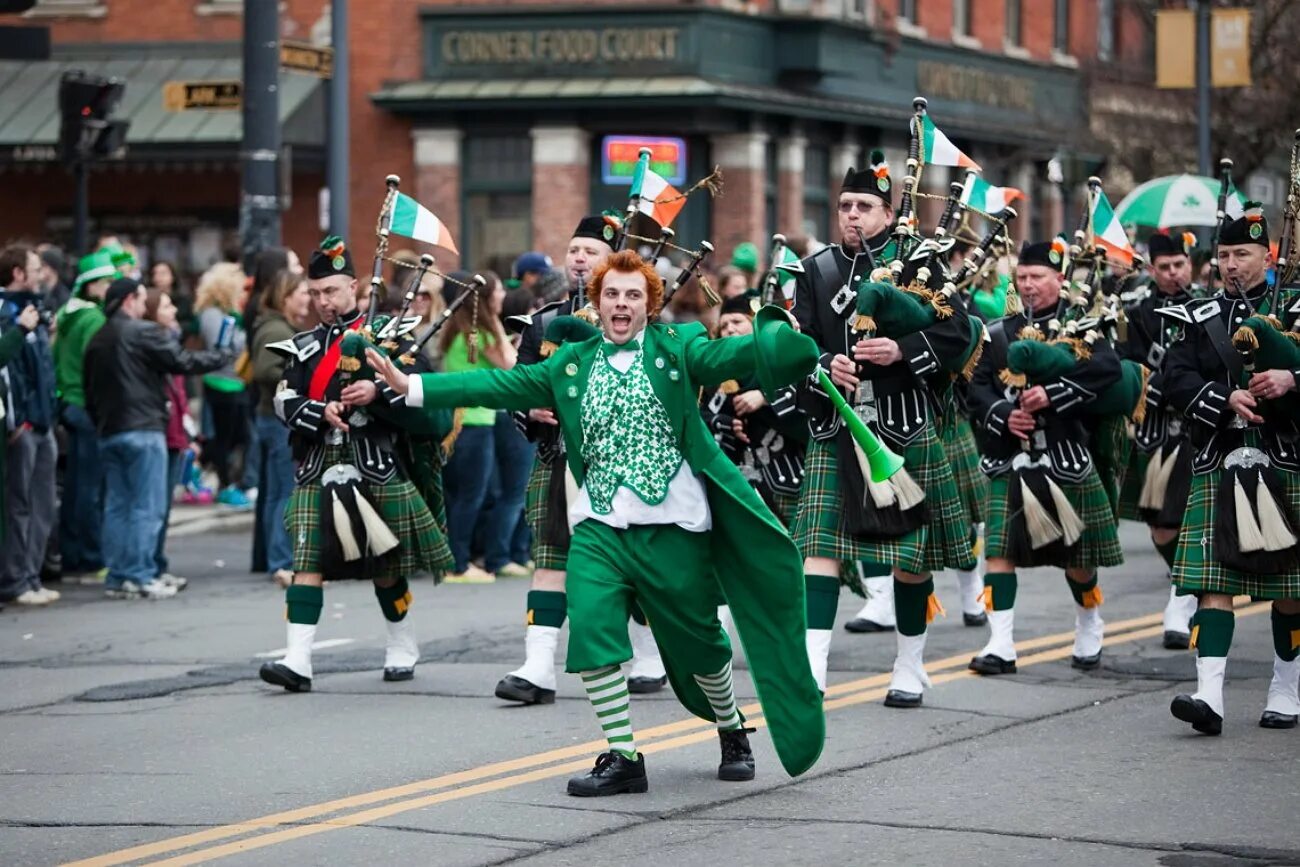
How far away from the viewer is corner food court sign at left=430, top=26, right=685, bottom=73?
29.5m

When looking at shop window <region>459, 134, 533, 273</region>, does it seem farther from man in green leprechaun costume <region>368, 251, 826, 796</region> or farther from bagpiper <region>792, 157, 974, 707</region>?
man in green leprechaun costume <region>368, 251, 826, 796</region>

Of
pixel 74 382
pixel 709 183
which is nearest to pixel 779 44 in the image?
pixel 74 382

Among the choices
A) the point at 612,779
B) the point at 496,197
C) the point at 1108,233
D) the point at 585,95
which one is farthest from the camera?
the point at 496,197

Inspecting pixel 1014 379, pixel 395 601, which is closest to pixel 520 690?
pixel 395 601

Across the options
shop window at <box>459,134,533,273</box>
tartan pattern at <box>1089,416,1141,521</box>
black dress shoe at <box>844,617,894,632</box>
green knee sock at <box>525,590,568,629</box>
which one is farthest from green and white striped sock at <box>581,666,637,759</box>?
shop window at <box>459,134,533,273</box>

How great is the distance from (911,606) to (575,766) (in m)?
2.09

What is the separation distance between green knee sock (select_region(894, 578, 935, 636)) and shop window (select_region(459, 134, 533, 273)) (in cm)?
2001

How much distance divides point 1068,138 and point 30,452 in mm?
22474

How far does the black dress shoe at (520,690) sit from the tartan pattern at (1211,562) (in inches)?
105

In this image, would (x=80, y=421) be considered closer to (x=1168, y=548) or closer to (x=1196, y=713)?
(x=1168, y=548)

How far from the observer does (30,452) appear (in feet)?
47.7

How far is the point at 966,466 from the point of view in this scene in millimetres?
11086

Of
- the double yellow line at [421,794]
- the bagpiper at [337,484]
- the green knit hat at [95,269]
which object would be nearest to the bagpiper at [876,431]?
the double yellow line at [421,794]

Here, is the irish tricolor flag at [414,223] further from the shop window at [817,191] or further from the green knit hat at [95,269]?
the shop window at [817,191]
